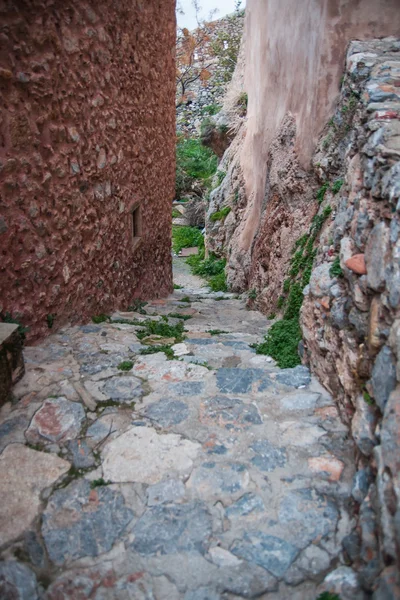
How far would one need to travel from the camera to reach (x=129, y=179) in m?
4.95

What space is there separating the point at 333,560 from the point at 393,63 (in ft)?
11.3

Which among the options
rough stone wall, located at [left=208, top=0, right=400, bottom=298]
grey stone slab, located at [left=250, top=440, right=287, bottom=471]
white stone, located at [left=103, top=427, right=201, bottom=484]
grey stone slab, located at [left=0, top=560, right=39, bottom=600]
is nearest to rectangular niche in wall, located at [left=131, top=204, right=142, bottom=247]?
rough stone wall, located at [left=208, top=0, right=400, bottom=298]

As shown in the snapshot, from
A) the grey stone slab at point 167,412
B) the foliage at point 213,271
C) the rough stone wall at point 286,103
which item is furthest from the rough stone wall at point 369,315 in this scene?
the foliage at point 213,271

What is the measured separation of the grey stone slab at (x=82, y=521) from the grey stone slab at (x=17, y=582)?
0.10 metres

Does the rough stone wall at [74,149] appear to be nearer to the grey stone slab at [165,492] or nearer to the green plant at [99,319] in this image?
the green plant at [99,319]

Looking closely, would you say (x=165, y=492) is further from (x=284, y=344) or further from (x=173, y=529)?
(x=284, y=344)

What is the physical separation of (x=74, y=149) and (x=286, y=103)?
3273 millimetres

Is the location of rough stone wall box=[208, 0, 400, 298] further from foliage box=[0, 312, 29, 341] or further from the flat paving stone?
the flat paving stone

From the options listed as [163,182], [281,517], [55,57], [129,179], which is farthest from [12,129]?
[163,182]

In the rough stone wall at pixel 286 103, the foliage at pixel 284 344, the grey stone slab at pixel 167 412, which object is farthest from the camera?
the rough stone wall at pixel 286 103

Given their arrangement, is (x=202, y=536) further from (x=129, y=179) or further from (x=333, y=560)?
(x=129, y=179)

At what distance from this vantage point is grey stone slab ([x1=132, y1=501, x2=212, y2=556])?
169 centimetres

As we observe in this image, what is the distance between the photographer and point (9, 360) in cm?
253

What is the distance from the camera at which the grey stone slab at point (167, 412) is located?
237 cm
